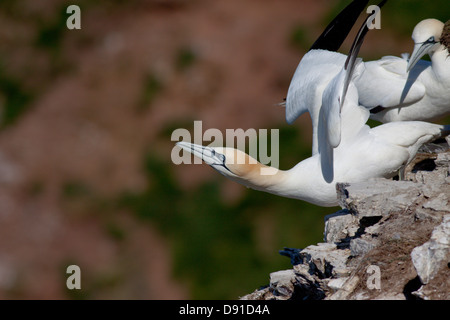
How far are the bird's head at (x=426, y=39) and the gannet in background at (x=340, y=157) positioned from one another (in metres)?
1.79

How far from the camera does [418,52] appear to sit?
941 cm

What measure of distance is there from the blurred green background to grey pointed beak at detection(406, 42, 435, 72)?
6.32 m

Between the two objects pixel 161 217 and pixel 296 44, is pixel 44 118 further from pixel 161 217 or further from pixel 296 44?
pixel 296 44

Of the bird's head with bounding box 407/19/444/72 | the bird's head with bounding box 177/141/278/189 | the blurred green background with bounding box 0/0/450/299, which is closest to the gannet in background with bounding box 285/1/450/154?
the bird's head with bounding box 407/19/444/72

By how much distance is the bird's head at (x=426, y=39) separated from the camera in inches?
373

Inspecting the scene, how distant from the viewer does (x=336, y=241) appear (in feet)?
23.2

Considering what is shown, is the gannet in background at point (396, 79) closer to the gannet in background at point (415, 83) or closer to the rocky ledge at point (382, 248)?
the gannet in background at point (415, 83)

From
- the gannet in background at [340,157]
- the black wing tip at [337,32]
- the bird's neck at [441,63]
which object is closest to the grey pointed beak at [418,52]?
the bird's neck at [441,63]

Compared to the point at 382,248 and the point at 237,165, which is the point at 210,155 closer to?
the point at 237,165

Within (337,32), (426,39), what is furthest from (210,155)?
(426,39)

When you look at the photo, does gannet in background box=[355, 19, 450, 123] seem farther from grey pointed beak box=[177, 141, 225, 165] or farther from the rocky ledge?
grey pointed beak box=[177, 141, 225, 165]

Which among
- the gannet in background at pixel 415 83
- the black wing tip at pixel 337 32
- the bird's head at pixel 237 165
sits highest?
the black wing tip at pixel 337 32

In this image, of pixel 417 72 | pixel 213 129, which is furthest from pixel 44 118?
pixel 417 72

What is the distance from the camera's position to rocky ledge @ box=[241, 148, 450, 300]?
18.2ft
